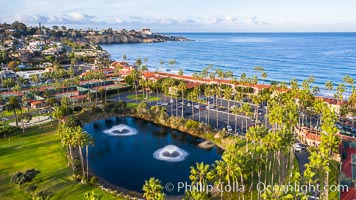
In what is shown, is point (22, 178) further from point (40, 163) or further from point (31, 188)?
point (40, 163)

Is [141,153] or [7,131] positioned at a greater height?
[7,131]

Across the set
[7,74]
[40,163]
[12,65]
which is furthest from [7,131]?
[12,65]

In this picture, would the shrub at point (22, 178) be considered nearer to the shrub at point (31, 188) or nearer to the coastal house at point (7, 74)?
the shrub at point (31, 188)

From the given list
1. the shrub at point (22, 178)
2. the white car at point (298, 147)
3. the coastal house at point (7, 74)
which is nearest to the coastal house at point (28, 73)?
the coastal house at point (7, 74)

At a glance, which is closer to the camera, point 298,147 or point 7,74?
point 298,147

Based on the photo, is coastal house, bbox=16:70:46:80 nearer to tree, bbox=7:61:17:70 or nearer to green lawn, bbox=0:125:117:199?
tree, bbox=7:61:17:70
